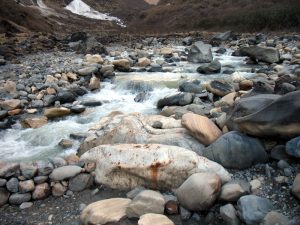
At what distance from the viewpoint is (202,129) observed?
5.85 m

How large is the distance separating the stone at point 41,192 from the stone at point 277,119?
3.02 metres

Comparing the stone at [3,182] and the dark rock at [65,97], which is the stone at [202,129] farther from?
the dark rock at [65,97]

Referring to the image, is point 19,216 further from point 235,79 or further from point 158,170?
point 235,79

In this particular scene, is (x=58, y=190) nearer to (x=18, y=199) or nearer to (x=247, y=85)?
(x=18, y=199)

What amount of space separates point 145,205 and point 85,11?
58.0 metres

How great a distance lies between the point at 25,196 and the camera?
5.07 m

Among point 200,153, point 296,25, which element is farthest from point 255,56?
point 296,25

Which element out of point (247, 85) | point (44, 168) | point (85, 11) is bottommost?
point (44, 168)

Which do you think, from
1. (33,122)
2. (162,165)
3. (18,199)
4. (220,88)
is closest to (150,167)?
(162,165)

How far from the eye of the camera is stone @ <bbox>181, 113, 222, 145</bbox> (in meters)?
5.79

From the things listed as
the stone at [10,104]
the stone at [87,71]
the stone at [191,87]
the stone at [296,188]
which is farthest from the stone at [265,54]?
the stone at [296,188]

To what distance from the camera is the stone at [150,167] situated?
4.88 meters

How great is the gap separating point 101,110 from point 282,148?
5.70 m

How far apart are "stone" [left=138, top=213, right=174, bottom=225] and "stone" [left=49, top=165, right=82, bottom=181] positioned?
1.65m
